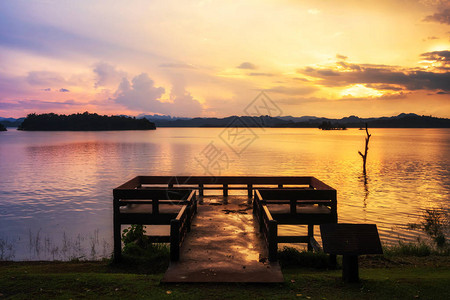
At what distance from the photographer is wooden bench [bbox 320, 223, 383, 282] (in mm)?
7859

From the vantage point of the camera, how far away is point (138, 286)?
26.6ft

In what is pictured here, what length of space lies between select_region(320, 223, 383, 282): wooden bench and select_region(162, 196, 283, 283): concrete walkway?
57.3 inches

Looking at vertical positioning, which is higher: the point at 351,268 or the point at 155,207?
the point at 155,207

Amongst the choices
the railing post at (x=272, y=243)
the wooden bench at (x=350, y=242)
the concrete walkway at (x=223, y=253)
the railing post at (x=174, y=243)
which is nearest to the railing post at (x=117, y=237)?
the concrete walkway at (x=223, y=253)

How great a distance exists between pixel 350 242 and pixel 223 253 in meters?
3.46

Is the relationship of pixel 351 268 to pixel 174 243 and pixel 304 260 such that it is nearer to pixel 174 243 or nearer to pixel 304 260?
pixel 304 260

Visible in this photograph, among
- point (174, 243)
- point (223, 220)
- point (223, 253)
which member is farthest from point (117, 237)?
point (223, 253)

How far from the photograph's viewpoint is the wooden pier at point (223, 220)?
8583 millimetres

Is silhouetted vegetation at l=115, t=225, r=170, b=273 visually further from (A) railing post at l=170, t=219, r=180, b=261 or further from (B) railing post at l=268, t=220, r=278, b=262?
(B) railing post at l=268, t=220, r=278, b=262

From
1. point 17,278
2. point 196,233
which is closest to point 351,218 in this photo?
point 196,233

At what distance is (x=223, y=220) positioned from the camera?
1292 centimetres

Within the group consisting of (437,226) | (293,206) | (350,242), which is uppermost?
(350,242)

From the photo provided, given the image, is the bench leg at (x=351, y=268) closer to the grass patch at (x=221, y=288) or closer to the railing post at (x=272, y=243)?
the grass patch at (x=221, y=288)

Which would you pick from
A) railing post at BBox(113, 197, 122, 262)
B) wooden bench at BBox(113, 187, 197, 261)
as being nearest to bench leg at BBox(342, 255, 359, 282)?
wooden bench at BBox(113, 187, 197, 261)
